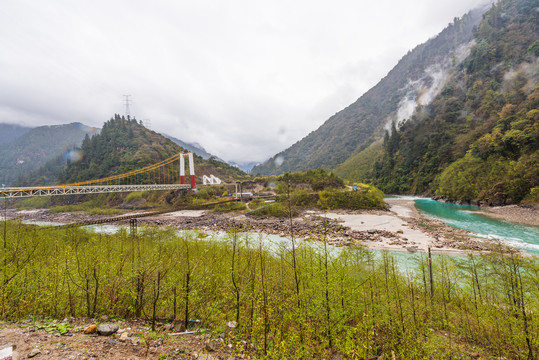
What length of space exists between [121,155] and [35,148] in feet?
534

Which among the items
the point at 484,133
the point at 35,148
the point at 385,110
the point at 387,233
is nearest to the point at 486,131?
the point at 484,133

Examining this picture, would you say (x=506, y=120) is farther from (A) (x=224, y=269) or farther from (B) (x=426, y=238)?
(A) (x=224, y=269)

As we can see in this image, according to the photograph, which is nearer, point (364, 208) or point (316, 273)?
point (316, 273)

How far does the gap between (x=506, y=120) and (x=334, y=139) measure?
5612 inches

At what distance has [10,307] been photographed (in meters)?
4.39

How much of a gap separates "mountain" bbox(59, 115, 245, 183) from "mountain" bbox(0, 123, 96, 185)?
218 feet

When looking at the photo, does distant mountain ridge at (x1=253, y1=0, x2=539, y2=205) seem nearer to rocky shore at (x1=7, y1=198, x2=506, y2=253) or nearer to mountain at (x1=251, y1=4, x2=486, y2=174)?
rocky shore at (x1=7, y1=198, x2=506, y2=253)

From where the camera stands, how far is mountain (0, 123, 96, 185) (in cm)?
14225

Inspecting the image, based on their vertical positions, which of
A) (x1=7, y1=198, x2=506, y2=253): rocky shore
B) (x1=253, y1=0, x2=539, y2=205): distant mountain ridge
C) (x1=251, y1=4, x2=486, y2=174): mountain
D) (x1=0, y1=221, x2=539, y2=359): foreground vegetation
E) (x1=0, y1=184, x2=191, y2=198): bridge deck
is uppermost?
(x1=251, y1=4, x2=486, y2=174): mountain

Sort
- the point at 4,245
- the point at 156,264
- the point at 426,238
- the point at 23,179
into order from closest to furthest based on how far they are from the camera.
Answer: the point at 156,264
the point at 4,245
the point at 426,238
the point at 23,179

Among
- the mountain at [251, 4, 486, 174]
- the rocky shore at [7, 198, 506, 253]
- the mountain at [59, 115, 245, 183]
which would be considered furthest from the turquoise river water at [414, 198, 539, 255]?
the mountain at [251, 4, 486, 174]

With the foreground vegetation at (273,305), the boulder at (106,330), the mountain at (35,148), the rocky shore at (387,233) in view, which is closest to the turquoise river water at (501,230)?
the rocky shore at (387,233)

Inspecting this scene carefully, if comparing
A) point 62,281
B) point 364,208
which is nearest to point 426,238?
point 364,208

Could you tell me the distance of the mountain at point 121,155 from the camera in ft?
253
